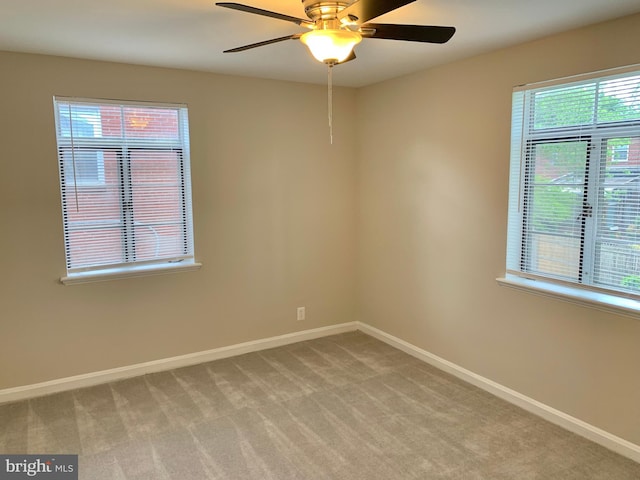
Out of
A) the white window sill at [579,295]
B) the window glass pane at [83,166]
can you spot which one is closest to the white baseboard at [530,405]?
the white window sill at [579,295]

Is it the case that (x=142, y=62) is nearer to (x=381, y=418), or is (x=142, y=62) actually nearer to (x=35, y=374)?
(x=35, y=374)

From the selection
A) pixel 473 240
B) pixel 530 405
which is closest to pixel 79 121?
pixel 473 240

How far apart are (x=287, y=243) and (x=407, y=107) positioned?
61.9 inches

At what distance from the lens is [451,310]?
351cm

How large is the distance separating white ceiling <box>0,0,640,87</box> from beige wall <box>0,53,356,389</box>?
12.0 inches

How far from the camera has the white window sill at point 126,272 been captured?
128 inches

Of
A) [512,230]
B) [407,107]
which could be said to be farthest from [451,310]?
[407,107]

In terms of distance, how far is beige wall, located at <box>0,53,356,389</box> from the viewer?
307cm

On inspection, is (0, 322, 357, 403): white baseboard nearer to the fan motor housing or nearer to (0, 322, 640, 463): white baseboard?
(0, 322, 640, 463): white baseboard

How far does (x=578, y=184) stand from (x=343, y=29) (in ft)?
5.59

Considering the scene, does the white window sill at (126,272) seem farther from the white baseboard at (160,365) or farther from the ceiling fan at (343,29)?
the ceiling fan at (343,29)

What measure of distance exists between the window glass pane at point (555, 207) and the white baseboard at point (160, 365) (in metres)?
2.12

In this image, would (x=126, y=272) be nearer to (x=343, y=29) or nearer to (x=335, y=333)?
(x=335, y=333)

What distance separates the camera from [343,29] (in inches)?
74.9
